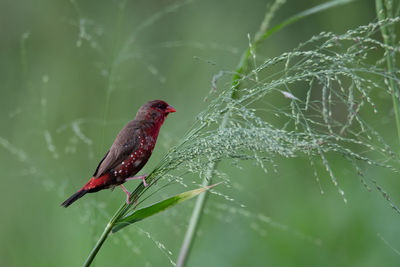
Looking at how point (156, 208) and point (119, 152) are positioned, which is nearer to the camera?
point (156, 208)

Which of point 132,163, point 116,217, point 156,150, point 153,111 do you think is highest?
point 156,150

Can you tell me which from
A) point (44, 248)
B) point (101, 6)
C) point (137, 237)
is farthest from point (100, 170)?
point (101, 6)

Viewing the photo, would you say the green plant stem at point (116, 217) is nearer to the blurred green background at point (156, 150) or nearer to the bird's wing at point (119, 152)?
the bird's wing at point (119, 152)

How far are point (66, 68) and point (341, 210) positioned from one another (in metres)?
2.56

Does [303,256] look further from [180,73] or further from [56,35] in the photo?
[56,35]

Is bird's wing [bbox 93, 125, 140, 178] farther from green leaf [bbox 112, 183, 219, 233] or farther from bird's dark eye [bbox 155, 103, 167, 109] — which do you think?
green leaf [bbox 112, 183, 219, 233]

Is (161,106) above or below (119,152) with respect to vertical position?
above

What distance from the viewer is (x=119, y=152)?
1.97 metres

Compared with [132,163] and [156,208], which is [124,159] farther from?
[156,208]

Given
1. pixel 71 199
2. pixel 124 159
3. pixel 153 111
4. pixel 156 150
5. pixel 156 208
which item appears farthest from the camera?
pixel 156 150

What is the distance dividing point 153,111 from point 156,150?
1.52m

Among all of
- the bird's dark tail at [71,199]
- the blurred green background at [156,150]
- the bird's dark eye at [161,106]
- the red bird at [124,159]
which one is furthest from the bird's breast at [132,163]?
the blurred green background at [156,150]

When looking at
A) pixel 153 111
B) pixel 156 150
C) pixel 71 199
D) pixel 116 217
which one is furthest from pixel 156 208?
pixel 156 150

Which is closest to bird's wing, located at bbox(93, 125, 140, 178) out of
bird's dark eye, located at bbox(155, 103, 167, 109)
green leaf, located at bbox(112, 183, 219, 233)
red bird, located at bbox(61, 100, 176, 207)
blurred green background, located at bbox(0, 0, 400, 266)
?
red bird, located at bbox(61, 100, 176, 207)
